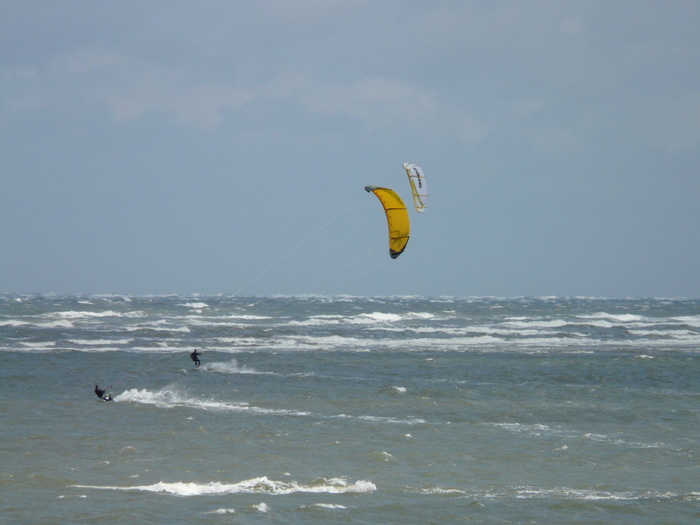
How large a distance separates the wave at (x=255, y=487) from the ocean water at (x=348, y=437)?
5cm

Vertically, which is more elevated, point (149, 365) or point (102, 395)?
point (102, 395)

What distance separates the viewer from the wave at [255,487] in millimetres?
12836

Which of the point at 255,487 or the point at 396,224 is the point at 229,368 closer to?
the point at 396,224

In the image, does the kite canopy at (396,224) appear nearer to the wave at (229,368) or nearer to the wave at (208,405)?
the wave at (208,405)

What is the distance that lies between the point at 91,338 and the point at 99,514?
107ft

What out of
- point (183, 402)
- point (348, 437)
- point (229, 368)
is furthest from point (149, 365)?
point (348, 437)

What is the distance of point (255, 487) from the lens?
43.1 ft

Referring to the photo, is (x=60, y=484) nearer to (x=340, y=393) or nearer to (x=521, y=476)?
(x=521, y=476)

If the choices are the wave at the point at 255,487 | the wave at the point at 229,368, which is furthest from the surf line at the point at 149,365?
the wave at the point at 255,487

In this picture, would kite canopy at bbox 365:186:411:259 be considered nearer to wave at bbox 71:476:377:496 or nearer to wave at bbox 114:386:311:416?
wave at bbox 114:386:311:416

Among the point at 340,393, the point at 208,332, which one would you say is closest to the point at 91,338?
the point at 208,332

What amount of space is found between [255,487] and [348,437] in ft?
13.5

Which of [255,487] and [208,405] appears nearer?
[255,487]

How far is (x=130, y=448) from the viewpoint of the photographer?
51.5 feet
